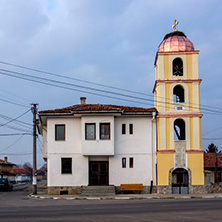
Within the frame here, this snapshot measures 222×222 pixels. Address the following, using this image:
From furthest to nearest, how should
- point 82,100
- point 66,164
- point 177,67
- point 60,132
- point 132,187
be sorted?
point 82,100, point 177,67, point 60,132, point 66,164, point 132,187

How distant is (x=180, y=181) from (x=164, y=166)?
6.45 feet

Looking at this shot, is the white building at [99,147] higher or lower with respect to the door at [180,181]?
higher

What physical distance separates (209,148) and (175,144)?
31126 mm

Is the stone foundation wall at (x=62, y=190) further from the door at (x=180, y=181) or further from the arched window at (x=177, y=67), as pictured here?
the arched window at (x=177, y=67)

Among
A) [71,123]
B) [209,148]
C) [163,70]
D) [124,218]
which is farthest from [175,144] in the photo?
[209,148]

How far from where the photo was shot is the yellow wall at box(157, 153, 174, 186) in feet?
106

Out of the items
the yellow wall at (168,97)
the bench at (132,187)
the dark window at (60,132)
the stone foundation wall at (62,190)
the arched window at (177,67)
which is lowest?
the stone foundation wall at (62,190)

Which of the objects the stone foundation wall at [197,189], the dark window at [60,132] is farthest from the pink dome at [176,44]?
the stone foundation wall at [197,189]

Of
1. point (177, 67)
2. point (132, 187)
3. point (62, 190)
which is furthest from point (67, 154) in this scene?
point (177, 67)

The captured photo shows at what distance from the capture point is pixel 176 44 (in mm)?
33406

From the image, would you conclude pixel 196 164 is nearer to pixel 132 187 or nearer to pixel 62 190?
pixel 132 187

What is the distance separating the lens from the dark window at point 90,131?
32.7 meters

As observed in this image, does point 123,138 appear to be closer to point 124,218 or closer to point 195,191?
point 195,191

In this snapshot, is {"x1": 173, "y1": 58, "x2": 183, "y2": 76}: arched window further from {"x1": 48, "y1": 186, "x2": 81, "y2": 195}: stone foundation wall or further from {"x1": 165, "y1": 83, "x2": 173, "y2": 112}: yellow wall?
{"x1": 48, "y1": 186, "x2": 81, "y2": 195}: stone foundation wall
